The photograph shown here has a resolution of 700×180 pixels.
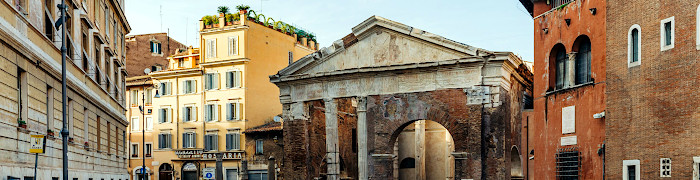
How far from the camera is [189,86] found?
55.7 m

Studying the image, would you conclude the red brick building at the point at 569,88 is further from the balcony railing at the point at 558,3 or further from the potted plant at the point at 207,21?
the potted plant at the point at 207,21

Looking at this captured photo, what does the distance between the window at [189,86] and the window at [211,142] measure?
3477 millimetres

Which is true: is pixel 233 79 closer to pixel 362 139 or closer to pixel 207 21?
pixel 207 21


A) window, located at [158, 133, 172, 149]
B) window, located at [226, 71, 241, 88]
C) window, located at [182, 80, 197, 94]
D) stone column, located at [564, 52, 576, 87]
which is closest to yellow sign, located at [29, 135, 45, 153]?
stone column, located at [564, 52, 576, 87]

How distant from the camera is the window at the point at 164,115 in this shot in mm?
56500

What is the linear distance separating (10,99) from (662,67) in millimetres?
16019

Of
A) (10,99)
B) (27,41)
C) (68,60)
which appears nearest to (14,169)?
(10,99)

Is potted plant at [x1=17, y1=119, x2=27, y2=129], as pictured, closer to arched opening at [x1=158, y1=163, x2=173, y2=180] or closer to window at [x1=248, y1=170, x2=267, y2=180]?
window at [x1=248, y1=170, x2=267, y2=180]

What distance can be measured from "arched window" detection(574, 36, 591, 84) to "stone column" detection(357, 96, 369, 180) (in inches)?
545

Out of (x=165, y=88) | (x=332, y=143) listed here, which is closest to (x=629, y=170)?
(x=332, y=143)

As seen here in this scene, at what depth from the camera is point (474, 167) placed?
36.5 m

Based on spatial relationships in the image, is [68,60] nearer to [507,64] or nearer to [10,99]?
[10,99]

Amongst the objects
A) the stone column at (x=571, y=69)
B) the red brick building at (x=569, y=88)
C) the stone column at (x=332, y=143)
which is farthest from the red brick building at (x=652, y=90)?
the stone column at (x=332, y=143)

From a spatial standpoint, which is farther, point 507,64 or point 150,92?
point 150,92
